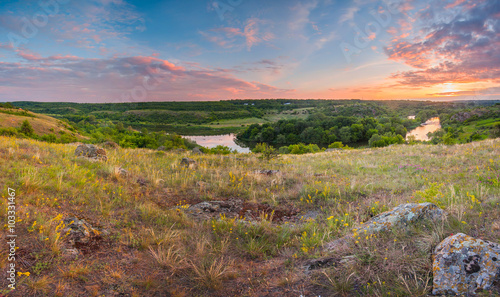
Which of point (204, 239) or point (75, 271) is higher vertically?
point (75, 271)

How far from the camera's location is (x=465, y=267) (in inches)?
115

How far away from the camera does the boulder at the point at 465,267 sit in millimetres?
2756

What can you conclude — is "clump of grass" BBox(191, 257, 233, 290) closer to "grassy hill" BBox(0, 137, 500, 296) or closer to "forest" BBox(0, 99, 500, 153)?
"grassy hill" BBox(0, 137, 500, 296)

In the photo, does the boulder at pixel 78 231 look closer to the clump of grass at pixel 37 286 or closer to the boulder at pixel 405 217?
the clump of grass at pixel 37 286

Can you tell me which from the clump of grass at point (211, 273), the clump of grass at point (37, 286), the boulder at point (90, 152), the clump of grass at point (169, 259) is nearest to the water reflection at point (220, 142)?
the boulder at point (90, 152)

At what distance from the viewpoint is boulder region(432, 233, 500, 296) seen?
2.76 metres

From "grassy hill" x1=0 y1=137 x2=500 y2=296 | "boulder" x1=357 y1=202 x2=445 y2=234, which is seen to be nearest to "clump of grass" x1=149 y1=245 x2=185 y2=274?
"grassy hill" x1=0 y1=137 x2=500 y2=296

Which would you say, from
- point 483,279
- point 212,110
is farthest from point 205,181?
point 212,110

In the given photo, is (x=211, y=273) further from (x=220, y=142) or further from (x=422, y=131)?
(x=422, y=131)

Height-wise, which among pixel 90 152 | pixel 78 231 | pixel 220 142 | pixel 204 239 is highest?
pixel 90 152

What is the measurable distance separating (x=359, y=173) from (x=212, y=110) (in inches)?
6490

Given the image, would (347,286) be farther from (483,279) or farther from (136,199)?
(136,199)

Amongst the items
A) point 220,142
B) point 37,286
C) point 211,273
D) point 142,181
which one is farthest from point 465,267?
point 220,142

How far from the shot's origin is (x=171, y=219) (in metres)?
5.51
